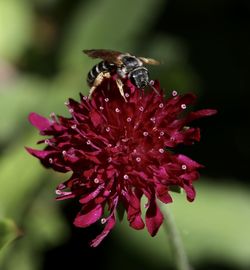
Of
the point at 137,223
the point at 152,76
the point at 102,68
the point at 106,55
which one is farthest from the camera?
the point at 152,76

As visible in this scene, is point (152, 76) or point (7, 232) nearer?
point (7, 232)

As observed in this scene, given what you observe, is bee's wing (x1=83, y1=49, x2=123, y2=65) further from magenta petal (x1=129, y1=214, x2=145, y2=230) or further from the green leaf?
the green leaf

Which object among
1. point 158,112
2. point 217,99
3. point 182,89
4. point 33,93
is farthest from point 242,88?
point 158,112

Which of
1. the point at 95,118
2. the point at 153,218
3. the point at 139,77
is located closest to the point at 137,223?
the point at 153,218

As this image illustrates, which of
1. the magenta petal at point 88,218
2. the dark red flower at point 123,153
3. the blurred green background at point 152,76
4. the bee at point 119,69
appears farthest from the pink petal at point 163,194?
the blurred green background at point 152,76

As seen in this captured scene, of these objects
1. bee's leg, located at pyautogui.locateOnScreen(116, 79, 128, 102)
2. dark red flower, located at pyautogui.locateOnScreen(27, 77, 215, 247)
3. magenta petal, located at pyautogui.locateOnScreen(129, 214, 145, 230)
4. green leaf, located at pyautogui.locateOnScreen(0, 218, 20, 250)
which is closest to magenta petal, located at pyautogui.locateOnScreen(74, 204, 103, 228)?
dark red flower, located at pyautogui.locateOnScreen(27, 77, 215, 247)

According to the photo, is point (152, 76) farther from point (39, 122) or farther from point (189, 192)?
point (189, 192)

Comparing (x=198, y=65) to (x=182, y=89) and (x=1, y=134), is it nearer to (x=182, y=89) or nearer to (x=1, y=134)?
(x=182, y=89)
